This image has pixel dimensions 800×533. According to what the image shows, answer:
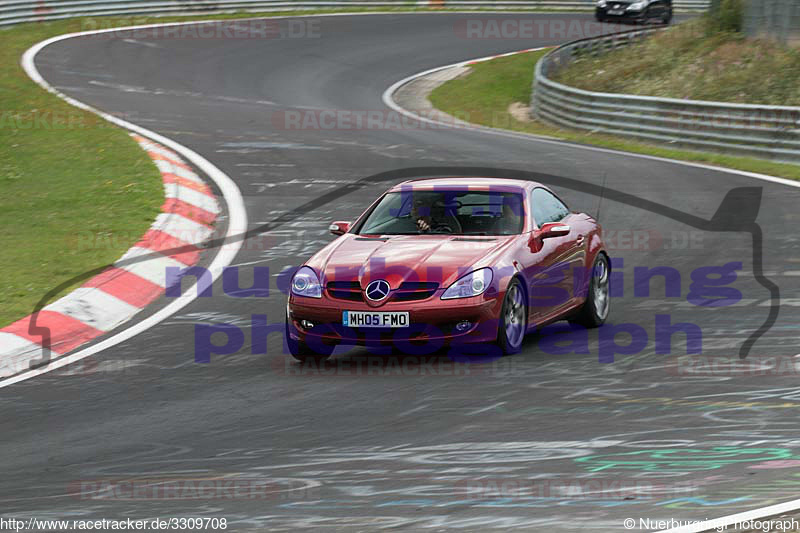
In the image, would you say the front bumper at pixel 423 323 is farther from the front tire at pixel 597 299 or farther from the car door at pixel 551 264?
the front tire at pixel 597 299

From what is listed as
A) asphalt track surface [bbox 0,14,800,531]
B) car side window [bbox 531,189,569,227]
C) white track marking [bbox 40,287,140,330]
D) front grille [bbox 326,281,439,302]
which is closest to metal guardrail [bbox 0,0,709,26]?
asphalt track surface [bbox 0,14,800,531]

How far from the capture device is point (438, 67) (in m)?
39.0

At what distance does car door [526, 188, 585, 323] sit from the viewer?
378 inches

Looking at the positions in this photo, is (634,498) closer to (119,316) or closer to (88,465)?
(88,465)

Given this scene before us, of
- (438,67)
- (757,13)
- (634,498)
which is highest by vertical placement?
(634,498)

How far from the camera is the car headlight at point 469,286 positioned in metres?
8.82

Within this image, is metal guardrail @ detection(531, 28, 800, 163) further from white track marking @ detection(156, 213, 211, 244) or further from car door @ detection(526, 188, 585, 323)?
car door @ detection(526, 188, 585, 323)

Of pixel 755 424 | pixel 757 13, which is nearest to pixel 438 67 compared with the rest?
pixel 757 13

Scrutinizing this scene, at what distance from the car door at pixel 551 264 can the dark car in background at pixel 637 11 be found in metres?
37.7

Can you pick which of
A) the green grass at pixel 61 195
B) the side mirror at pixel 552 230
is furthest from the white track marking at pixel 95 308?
the side mirror at pixel 552 230

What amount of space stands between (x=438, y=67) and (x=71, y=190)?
79.1 ft

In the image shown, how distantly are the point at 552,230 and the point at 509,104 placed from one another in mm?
23990

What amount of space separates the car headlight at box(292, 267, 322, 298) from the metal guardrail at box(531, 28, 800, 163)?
1383cm

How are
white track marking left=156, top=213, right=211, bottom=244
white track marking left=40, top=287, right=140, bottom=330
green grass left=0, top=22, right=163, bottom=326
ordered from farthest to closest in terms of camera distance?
white track marking left=156, top=213, right=211, bottom=244 → green grass left=0, top=22, right=163, bottom=326 → white track marking left=40, top=287, right=140, bottom=330
